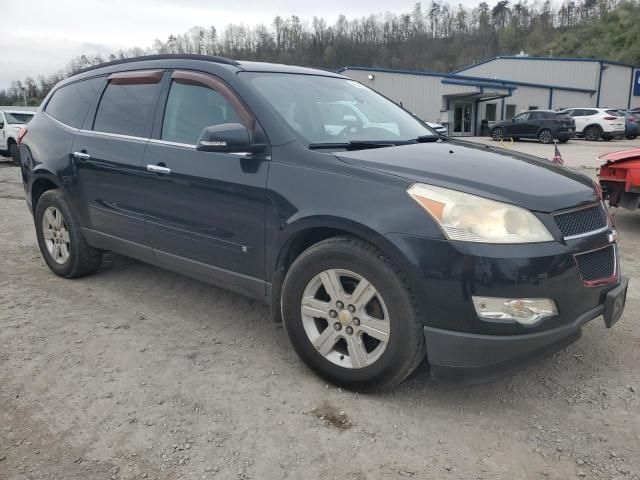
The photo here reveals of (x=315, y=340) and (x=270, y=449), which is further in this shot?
(x=315, y=340)

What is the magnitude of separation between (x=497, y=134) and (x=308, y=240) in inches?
1072

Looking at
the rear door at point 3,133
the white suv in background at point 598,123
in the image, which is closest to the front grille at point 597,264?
the rear door at point 3,133

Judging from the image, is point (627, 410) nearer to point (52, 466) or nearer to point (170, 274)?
point (52, 466)

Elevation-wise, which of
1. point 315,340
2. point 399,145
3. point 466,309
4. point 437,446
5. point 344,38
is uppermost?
point 344,38

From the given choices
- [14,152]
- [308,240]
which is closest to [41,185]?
[308,240]

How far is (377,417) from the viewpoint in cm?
258

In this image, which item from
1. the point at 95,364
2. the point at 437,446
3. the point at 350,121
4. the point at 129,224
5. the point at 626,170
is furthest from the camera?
the point at 626,170

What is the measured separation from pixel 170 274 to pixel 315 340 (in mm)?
2358

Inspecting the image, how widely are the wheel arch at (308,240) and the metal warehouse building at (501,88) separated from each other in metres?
24.6

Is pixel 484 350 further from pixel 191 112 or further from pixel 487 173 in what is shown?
pixel 191 112

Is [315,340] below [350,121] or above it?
below

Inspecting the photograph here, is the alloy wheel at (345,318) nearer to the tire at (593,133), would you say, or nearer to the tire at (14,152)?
the tire at (14,152)

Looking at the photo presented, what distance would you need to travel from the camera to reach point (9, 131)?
53.0ft

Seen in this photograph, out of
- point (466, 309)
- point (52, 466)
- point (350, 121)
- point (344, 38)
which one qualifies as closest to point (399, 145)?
point (350, 121)
